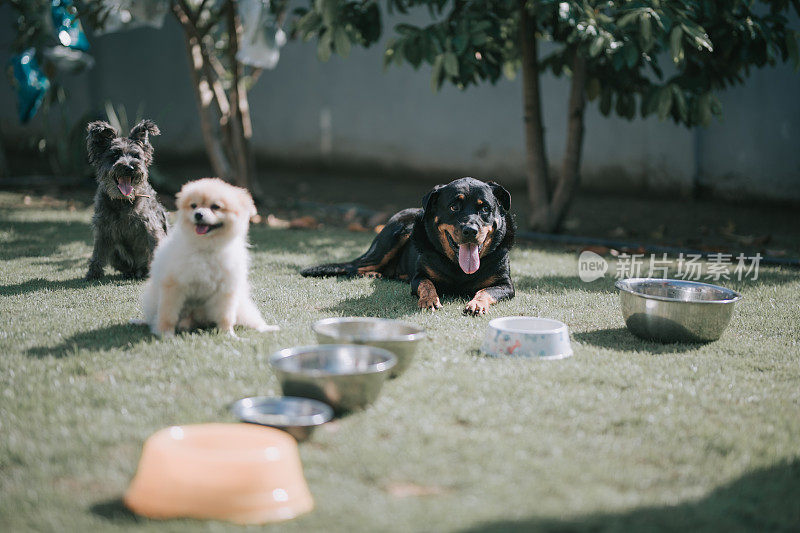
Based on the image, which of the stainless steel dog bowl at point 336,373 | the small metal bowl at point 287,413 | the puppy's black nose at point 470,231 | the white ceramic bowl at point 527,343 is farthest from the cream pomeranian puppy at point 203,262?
the puppy's black nose at point 470,231

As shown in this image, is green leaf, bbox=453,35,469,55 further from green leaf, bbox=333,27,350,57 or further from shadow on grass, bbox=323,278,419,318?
shadow on grass, bbox=323,278,419,318

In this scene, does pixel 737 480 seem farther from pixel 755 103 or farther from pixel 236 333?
pixel 755 103

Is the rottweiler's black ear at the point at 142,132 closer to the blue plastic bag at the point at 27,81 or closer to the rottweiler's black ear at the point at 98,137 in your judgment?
the rottweiler's black ear at the point at 98,137

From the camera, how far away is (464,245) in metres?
5.05

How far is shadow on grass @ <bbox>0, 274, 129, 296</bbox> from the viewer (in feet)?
16.8

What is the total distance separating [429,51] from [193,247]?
3.80 metres

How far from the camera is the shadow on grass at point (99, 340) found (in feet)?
12.1

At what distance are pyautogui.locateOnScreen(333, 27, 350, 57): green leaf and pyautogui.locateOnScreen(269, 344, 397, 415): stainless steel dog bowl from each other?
14.7 feet

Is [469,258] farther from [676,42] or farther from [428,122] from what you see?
[428,122]

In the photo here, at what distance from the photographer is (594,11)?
6723mm

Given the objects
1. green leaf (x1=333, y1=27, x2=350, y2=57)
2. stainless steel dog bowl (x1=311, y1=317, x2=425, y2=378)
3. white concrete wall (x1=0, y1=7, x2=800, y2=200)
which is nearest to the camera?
stainless steel dog bowl (x1=311, y1=317, x2=425, y2=378)

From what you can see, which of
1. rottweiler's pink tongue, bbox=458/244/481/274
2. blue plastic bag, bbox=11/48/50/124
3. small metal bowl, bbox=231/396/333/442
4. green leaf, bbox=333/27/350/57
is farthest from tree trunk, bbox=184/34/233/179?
small metal bowl, bbox=231/396/333/442

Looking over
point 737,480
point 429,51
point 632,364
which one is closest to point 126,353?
point 632,364

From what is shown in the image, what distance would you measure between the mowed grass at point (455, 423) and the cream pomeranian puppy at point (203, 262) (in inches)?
6.7
